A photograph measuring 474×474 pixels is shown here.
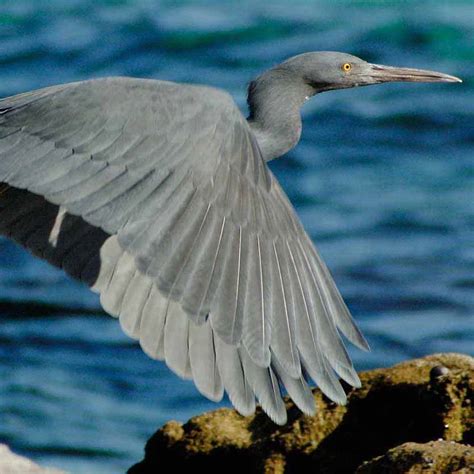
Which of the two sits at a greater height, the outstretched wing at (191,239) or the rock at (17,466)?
the outstretched wing at (191,239)

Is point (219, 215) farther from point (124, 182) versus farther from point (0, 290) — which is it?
point (0, 290)

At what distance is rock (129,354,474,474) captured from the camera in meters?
4.88

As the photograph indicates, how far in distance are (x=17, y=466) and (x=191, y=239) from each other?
1.45m

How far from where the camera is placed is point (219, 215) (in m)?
5.10

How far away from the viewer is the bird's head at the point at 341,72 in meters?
6.67

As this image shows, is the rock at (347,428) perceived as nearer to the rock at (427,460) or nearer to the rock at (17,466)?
the rock at (427,460)

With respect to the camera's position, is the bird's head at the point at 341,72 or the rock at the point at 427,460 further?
the bird's head at the point at 341,72

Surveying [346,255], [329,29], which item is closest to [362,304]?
[346,255]

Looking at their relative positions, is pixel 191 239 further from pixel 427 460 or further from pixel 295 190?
pixel 295 190

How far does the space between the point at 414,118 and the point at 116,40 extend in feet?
14.1

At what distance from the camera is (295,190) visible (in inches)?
499

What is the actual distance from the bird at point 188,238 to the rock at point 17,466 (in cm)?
82

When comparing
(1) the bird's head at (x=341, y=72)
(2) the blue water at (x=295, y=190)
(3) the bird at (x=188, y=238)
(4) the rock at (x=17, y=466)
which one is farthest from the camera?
(2) the blue water at (x=295, y=190)

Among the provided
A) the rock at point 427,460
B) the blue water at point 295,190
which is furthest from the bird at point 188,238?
the blue water at point 295,190
